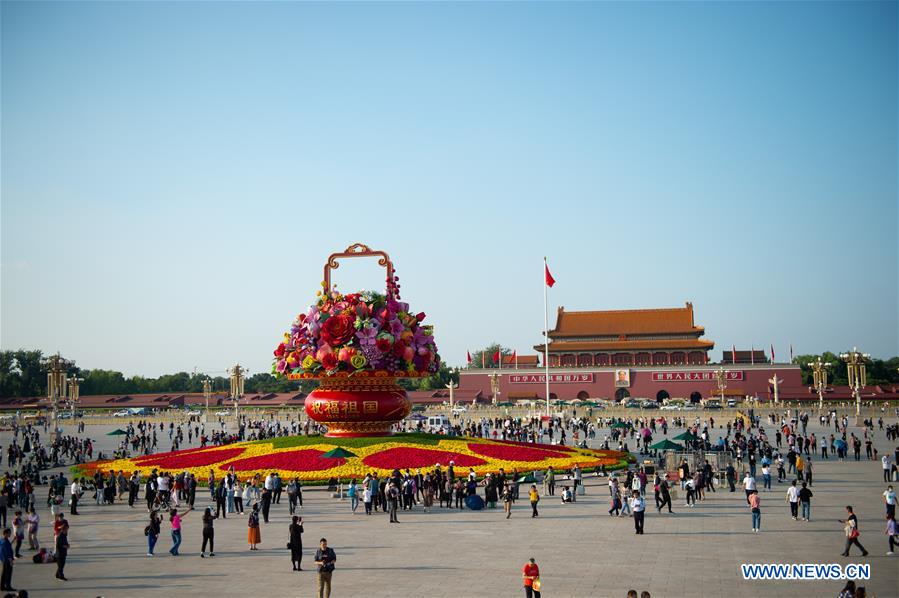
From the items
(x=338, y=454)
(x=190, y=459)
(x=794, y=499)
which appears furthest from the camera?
(x=190, y=459)

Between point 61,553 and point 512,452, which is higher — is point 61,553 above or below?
below

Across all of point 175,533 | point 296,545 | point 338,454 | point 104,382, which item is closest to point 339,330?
point 338,454

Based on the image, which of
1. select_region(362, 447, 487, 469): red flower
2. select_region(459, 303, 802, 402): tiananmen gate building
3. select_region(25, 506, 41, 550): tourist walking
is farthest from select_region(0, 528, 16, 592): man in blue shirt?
select_region(459, 303, 802, 402): tiananmen gate building

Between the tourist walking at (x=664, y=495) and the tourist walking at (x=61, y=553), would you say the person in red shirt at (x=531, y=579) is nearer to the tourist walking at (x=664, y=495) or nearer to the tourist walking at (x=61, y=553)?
the tourist walking at (x=61, y=553)

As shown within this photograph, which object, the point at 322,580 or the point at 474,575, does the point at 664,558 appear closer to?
the point at 474,575

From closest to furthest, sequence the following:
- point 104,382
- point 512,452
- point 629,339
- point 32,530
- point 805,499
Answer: point 32,530, point 805,499, point 512,452, point 629,339, point 104,382

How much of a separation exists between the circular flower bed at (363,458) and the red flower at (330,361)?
9.28 ft

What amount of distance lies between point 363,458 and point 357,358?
4.54 m

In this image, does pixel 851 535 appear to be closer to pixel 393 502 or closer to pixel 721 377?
pixel 393 502

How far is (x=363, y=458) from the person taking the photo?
29.8 metres

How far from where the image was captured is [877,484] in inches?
1075

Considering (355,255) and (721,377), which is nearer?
(355,255)

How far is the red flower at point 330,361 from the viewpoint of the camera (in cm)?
3312

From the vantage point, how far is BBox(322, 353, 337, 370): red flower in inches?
1304
